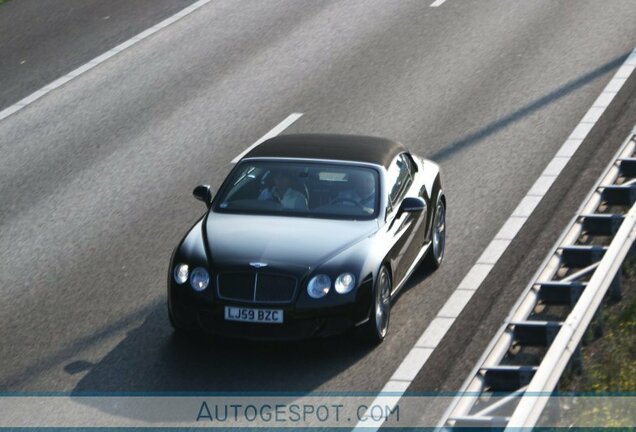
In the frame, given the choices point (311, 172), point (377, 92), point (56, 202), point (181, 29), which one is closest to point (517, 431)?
point (311, 172)

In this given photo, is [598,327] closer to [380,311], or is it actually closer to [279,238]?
[380,311]

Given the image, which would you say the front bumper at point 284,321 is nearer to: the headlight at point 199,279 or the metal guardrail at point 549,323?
the headlight at point 199,279

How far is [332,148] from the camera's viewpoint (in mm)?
12586

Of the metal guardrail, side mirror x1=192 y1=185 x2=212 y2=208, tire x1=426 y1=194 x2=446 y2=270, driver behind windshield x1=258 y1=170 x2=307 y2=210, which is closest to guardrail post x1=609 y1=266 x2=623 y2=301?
the metal guardrail

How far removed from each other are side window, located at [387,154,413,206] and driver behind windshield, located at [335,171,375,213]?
0.20m

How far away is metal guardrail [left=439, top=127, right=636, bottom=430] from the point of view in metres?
8.30

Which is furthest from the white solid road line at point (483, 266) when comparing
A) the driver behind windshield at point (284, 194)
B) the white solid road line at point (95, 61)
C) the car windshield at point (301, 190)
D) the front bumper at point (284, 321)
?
the white solid road line at point (95, 61)

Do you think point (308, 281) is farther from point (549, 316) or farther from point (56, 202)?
point (56, 202)

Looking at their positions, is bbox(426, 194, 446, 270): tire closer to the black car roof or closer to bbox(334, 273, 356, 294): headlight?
the black car roof

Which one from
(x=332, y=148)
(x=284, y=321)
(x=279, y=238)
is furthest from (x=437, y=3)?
(x=284, y=321)

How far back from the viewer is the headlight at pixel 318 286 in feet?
35.0

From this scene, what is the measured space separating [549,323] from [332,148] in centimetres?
355

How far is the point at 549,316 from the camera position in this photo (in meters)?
10.7

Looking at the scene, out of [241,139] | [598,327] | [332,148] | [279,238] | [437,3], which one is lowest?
[437,3]
